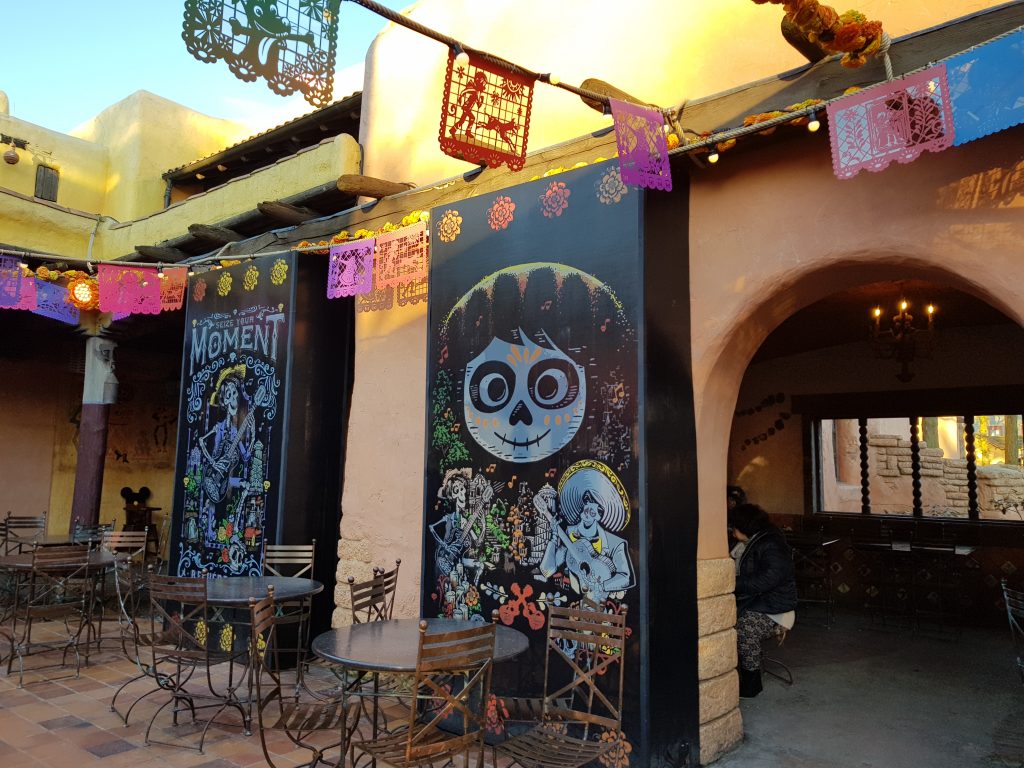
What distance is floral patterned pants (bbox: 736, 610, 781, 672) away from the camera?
17.6ft

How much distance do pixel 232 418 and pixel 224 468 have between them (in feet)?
1.57

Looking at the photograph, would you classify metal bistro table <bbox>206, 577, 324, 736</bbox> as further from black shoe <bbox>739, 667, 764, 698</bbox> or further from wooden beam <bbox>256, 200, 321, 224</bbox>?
wooden beam <bbox>256, 200, 321, 224</bbox>

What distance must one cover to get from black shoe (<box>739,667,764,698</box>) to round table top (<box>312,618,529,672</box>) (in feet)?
7.85

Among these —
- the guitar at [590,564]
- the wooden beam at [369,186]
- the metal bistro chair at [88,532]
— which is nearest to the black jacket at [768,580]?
the guitar at [590,564]

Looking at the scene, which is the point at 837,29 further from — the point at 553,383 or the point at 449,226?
the point at 449,226

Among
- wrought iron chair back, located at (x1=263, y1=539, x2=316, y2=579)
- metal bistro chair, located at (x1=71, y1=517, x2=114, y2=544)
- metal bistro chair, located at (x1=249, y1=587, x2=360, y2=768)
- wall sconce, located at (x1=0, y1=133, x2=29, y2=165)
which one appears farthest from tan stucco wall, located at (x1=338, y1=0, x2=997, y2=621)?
wall sconce, located at (x1=0, y1=133, x2=29, y2=165)

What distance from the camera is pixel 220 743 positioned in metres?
4.45

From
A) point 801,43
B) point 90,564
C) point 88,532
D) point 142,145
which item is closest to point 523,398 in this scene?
point 801,43

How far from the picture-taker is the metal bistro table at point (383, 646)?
3.08 metres

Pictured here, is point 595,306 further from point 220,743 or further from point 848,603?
point 848,603

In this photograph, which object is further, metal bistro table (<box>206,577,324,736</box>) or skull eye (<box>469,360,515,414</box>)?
skull eye (<box>469,360,515,414</box>)

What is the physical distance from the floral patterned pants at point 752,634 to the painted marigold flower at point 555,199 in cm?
322

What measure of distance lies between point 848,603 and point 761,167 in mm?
6447

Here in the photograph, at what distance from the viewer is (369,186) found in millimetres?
6223
